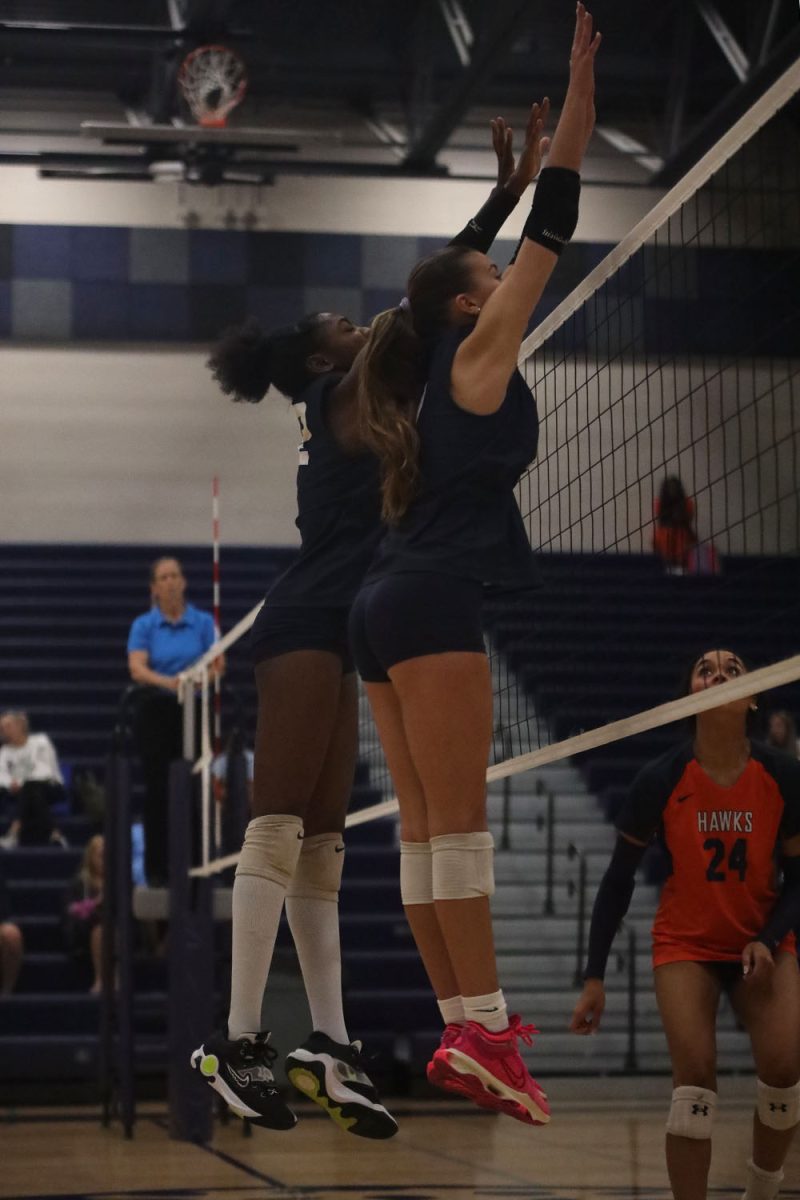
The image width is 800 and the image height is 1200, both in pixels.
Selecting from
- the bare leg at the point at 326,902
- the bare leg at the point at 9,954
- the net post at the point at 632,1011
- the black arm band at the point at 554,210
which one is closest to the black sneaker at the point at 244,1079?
the bare leg at the point at 326,902

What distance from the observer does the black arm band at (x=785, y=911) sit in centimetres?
542

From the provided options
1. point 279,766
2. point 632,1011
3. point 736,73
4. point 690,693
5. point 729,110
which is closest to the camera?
point 279,766

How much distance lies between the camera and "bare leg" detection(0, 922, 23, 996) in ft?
38.1

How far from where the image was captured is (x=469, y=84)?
17.3 m

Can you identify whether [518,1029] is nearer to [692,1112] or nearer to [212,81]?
[692,1112]

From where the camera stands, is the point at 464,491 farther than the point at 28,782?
No

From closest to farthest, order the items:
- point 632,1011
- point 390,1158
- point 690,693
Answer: point 690,693 < point 390,1158 < point 632,1011

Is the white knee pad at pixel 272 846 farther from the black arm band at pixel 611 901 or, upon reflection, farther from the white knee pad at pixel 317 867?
the black arm band at pixel 611 901

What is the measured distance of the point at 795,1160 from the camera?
821 cm

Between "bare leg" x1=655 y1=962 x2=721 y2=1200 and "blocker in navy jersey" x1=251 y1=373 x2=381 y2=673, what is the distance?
5.72 ft

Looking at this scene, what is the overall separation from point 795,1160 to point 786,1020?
311cm

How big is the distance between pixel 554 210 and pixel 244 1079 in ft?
6.63

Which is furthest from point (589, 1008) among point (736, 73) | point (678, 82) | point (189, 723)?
point (678, 82)

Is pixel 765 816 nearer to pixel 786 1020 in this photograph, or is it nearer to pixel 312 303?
pixel 786 1020
